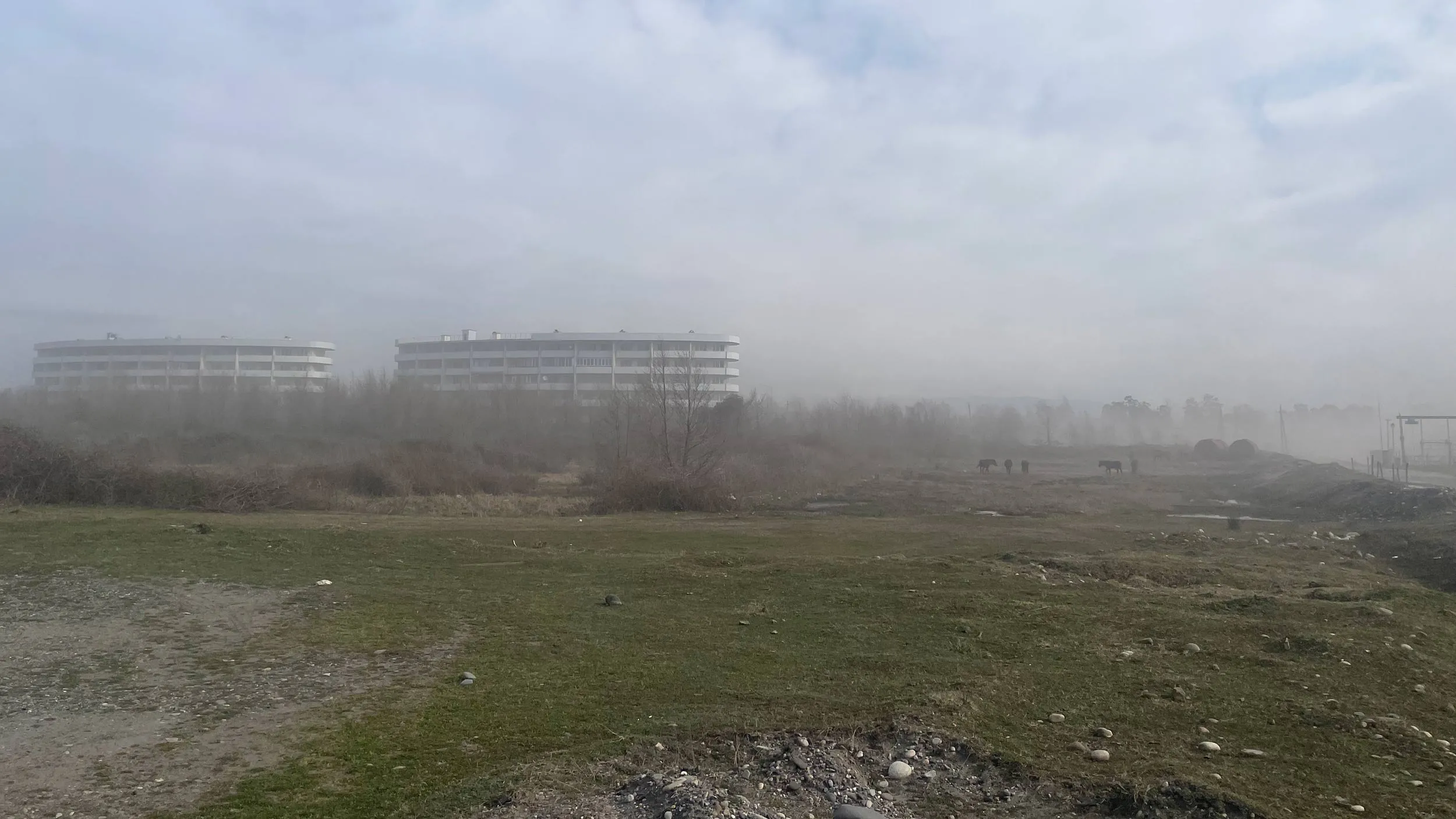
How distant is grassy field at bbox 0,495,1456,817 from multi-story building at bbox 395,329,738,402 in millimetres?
73913

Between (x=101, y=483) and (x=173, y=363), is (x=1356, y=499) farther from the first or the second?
(x=173, y=363)

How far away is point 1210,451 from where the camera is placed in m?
82.4

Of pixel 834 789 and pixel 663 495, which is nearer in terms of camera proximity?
pixel 834 789

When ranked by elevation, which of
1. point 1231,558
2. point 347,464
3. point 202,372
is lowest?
point 1231,558

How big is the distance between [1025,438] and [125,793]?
12612cm

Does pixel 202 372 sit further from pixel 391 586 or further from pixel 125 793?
pixel 125 793

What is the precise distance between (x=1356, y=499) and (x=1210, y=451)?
173 feet

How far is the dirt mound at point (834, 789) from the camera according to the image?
5293 mm

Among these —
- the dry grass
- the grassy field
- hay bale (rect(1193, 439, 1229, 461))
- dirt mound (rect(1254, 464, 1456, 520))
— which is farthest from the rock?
hay bale (rect(1193, 439, 1229, 461))

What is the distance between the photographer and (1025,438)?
12369cm

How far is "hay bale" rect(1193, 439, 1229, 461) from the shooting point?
80562 millimetres

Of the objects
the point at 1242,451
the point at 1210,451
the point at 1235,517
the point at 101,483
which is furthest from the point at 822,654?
the point at 1210,451

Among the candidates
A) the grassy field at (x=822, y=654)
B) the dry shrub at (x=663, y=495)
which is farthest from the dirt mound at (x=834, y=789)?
the dry shrub at (x=663, y=495)

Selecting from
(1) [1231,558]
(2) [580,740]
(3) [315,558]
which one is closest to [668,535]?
(3) [315,558]
